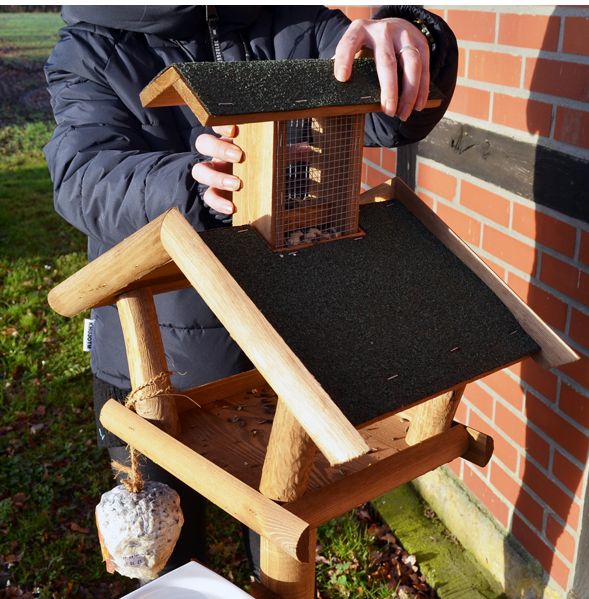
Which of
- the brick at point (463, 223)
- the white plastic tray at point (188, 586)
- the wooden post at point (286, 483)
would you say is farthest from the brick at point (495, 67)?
the white plastic tray at point (188, 586)

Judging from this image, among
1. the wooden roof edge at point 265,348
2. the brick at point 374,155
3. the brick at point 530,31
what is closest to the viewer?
the wooden roof edge at point 265,348

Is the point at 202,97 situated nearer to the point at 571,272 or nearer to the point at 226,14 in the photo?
the point at 226,14

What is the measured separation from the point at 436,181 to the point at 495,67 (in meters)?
0.49

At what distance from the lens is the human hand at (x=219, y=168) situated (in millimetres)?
1306

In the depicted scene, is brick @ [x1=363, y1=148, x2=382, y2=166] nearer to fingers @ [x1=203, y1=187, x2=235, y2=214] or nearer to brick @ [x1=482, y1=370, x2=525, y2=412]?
brick @ [x1=482, y1=370, x2=525, y2=412]

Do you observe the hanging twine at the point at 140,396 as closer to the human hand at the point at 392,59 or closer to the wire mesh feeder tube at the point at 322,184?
the wire mesh feeder tube at the point at 322,184

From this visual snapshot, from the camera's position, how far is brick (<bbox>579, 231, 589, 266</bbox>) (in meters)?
1.81

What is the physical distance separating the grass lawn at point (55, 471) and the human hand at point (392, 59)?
187 cm

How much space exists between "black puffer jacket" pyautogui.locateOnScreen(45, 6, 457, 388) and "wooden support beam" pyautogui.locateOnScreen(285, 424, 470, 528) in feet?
1.90

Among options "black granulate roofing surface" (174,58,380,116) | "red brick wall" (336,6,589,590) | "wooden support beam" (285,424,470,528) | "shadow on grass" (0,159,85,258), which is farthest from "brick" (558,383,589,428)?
"shadow on grass" (0,159,85,258)

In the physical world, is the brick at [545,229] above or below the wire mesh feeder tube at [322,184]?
below

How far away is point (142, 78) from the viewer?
5.88ft

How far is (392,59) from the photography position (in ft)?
4.41

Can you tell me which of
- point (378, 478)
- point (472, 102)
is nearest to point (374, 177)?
point (472, 102)
